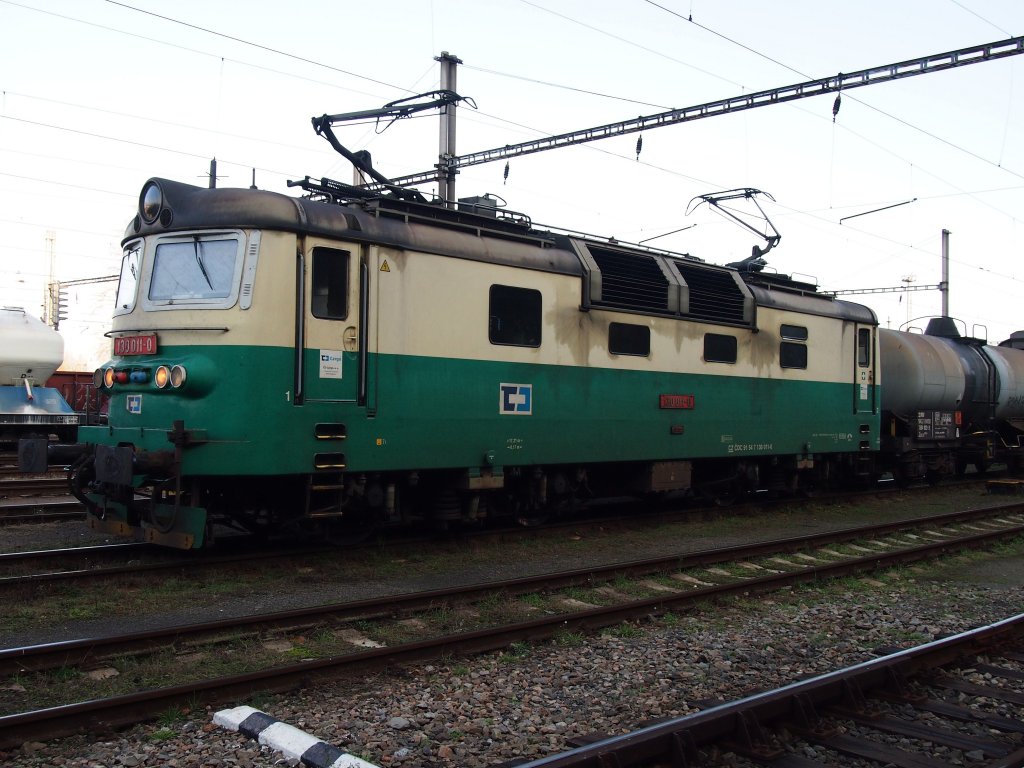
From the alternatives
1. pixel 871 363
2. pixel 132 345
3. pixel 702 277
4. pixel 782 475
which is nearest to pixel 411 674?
pixel 132 345

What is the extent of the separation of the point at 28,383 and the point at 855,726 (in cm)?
1979

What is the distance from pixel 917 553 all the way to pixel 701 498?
4.57m

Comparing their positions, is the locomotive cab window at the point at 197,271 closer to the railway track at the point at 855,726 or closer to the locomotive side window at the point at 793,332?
the railway track at the point at 855,726

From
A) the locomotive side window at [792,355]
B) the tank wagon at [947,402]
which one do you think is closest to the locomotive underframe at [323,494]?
the locomotive side window at [792,355]

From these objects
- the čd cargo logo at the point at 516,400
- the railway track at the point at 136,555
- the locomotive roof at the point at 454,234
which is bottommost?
the railway track at the point at 136,555

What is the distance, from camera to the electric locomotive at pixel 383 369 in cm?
866

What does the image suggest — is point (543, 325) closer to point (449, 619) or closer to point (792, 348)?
point (449, 619)

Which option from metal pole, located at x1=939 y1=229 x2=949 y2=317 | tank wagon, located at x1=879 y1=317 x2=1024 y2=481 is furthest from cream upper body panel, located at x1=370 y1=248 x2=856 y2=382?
metal pole, located at x1=939 y1=229 x2=949 y2=317

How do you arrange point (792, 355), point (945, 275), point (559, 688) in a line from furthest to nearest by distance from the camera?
point (945, 275) < point (792, 355) < point (559, 688)

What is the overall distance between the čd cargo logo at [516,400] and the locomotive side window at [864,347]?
8.32m

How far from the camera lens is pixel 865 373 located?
16641 millimetres

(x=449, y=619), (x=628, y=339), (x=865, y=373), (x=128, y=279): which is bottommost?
(x=449, y=619)

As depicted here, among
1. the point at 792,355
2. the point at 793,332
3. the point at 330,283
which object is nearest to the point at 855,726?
the point at 330,283

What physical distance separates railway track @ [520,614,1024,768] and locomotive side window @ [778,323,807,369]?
862cm
